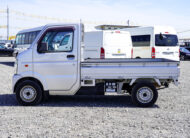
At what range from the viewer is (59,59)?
6.96 m

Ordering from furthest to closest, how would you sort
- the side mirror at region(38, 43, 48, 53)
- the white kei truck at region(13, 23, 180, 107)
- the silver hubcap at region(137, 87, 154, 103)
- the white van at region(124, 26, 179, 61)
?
the white van at region(124, 26, 179, 61), the silver hubcap at region(137, 87, 154, 103), the white kei truck at region(13, 23, 180, 107), the side mirror at region(38, 43, 48, 53)

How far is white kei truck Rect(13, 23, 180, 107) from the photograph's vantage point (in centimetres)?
689

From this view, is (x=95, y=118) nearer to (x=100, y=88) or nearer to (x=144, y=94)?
(x=100, y=88)

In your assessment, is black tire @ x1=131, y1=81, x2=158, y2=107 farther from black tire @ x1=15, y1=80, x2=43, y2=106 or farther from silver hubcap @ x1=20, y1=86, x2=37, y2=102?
silver hubcap @ x1=20, y1=86, x2=37, y2=102

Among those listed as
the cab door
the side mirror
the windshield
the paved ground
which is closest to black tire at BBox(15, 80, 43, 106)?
the paved ground

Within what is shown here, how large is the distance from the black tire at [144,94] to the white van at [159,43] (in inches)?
404

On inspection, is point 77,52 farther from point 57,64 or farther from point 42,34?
point 42,34

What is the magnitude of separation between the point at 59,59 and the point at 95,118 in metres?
1.96

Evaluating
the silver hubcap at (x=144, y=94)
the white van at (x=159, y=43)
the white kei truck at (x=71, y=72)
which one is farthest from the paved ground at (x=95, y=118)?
the white van at (x=159, y=43)

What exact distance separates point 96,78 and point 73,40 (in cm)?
116

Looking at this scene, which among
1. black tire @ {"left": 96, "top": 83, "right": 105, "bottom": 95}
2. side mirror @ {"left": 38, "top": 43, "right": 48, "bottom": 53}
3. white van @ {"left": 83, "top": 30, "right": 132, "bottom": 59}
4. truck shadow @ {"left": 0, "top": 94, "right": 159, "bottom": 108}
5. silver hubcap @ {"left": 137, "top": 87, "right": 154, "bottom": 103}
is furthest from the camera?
white van @ {"left": 83, "top": 30, "right": 132, "bottom": 59}

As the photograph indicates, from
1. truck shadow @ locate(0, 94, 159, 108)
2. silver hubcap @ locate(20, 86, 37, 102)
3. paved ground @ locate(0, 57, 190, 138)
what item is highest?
silver hubcap @ locate(20, 86, 37, 102)

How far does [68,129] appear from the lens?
5102mm

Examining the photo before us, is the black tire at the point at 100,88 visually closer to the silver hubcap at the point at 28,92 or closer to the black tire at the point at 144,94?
the black tire at the point at 144,94
